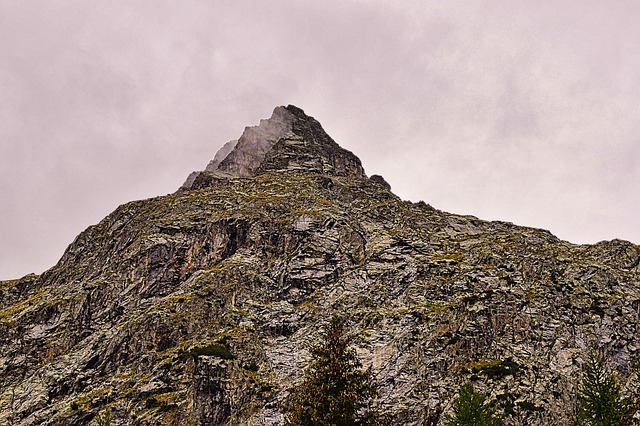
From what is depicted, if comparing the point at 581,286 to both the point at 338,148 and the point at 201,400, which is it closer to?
the point at 201,400

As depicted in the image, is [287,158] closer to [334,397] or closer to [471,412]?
[471,412]

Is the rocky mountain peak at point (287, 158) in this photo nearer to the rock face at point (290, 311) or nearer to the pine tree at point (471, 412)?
the rock face at point (290, 311)

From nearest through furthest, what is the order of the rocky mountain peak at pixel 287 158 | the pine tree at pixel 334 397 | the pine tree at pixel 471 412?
the pine tree at pixel 334 397
the pine tree at pixel 471 412
the rocky mountain peak at pixel 287 158

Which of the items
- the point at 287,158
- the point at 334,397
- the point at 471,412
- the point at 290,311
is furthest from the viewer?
the point at 287,158

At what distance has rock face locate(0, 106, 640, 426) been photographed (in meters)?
73.2

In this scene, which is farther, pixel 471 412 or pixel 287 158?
pixel 287 158

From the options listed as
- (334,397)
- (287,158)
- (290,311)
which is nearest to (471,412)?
(334,397)

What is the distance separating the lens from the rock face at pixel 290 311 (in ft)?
240

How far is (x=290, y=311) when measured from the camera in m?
92.8

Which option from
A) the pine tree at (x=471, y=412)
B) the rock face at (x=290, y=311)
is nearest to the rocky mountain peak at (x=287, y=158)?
the rock face at (x=290, y=311)

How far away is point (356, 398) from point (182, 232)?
97.9m

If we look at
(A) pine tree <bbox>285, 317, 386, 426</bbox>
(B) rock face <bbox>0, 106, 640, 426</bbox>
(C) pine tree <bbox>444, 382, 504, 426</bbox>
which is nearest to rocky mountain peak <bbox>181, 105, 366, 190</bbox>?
(B) rock face <bbox>0, 106, 640, 426</bbox>

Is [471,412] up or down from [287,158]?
down

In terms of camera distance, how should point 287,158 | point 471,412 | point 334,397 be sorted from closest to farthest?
1. point 334,397
2. point 471,412
3. point 287,158
